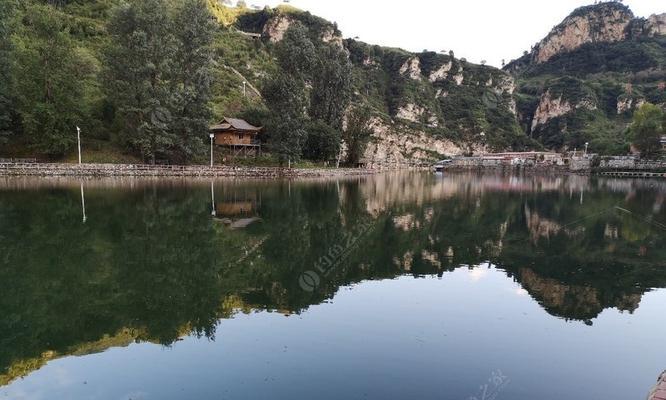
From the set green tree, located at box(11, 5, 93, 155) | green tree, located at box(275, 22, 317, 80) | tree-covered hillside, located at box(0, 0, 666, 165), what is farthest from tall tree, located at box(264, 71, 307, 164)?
green tree, located at box(11, 5, 93, 155)

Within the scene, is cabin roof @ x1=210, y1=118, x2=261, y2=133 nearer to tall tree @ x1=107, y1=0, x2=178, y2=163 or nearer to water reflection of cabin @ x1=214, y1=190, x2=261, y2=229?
tall tree @ x1=107, y1=0, x2=178, y2=163

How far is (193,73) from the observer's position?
62375mm

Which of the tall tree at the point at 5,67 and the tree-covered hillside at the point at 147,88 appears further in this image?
the tree-covered hillside at the point at 147,88

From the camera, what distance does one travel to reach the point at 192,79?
6212 cm

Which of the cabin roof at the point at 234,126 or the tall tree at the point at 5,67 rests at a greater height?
the tall tree at the point at 5,67

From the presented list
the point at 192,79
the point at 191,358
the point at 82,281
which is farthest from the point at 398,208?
the point at 192,79

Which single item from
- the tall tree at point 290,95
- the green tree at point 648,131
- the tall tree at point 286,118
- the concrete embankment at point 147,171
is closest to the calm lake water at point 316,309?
the concrete embankment at point 147,171

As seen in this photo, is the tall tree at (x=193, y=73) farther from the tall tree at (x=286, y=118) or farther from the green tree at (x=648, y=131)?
the green tree at (x=648, y=131)

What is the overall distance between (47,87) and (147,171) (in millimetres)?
16177

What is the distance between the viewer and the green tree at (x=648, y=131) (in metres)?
113

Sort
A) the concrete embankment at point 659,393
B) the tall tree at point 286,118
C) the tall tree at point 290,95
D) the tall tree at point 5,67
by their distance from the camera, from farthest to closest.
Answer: the tall tree at point 290,95 → the tall tree at point 286,118 → the tall tree at point 5,67 → the concrete embankment at point 659,393

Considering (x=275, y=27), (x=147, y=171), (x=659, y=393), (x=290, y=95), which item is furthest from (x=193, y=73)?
(x=275, y=27)

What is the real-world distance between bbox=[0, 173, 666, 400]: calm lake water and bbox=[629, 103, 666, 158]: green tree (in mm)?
107077

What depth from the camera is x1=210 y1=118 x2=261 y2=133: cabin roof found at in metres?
70.4
